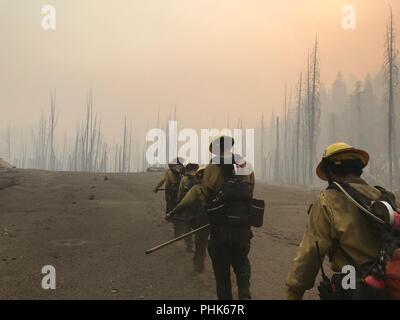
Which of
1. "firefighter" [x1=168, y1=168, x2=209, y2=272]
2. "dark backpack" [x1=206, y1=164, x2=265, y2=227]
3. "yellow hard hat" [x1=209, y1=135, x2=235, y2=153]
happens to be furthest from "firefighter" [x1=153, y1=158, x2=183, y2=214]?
"dark backpack" [x1=206, y1=164, x2=265, y2=227]

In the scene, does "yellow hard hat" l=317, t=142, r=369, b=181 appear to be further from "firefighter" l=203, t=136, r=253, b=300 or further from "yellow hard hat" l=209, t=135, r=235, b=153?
"yellow hard hat" l=209, t=135, r=235, b=153

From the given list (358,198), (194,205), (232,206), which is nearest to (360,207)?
(358,198)

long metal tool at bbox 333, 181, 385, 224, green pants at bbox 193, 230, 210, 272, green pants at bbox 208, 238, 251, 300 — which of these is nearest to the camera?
long metal tool at bbox 333, 181, 385, 224

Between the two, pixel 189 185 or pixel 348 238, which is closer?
pixel 348 238

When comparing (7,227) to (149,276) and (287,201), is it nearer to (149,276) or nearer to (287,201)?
(149,276)

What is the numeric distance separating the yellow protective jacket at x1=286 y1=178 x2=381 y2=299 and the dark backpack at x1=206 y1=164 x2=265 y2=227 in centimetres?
181

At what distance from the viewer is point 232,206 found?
4.61m

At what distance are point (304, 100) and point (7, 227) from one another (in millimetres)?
55007

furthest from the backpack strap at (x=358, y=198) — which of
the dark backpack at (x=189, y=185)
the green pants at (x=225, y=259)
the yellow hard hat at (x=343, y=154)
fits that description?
the dark backpack at (x=189, y=185)

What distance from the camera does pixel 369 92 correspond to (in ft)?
249

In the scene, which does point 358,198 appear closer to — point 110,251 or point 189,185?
point 189,185

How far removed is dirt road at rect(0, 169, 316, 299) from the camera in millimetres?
6352

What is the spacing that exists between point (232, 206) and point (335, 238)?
1.99 metres

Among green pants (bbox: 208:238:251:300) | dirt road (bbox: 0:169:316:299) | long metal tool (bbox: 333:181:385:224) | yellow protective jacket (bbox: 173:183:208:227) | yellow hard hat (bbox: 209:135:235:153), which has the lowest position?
dirt road (bbox: 0:169:316:299)
